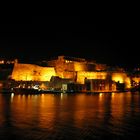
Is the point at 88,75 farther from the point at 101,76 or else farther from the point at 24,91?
the point at 24,91

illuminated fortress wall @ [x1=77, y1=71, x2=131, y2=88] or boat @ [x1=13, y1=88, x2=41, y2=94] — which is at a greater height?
illuminated fortress wall @ [x1=77, y1=71, x2=131, y2=88]

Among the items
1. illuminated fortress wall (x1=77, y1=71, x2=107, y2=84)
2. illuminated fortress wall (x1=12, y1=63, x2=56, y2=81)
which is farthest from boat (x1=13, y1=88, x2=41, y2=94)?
illuminated fortress wall (x1=77, y1=71, x2=107, y2=84)

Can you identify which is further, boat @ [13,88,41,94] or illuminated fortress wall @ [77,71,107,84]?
illuminated fortress wall @ [77,71,107,84]

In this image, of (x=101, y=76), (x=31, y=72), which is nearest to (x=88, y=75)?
(x=101, y=76)

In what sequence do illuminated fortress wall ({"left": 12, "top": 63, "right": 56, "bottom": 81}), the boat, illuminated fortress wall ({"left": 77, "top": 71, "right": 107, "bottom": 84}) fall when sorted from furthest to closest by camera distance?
illuminated fortress wall ({"left": 77, "top": 71, "right": 107, "bottom": 84}) < illuminated fortress wall ({"left": 12, "top": 63, "right": 56, "bottom": 81}) < the boat

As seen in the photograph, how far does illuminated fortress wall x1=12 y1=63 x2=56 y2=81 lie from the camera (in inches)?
1602

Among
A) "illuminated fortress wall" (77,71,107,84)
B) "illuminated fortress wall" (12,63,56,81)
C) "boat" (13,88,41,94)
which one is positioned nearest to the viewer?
"boat" (13,88,41,94)

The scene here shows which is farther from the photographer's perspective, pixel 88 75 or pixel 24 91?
pixel 88 75

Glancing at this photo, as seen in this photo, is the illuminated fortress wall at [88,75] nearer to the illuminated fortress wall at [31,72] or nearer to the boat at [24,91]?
the illuminated fortress wall at [31,72]

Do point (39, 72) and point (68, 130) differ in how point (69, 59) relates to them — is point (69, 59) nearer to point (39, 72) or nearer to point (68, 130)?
point (39, 72)

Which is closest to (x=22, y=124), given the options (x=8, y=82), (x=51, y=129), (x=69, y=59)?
(x=51, y=129)

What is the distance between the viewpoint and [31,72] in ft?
138

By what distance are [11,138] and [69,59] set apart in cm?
4038

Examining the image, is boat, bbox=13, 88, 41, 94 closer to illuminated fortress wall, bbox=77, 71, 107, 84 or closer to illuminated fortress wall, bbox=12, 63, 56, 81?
illuminated fortress wall, bbox=12, 63, 56, 81
